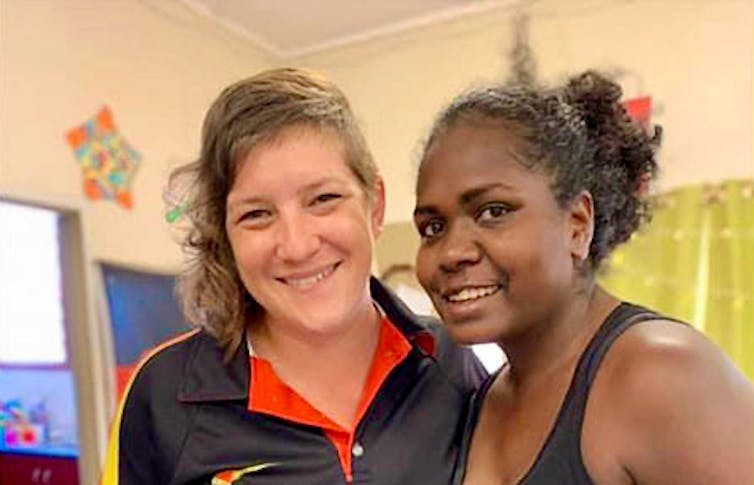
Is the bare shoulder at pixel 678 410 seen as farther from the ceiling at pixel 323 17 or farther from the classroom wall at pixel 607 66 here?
the ceiling at pixel 323 17

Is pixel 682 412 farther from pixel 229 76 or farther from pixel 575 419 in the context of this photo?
pixel 229 76

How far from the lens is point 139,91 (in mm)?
2830

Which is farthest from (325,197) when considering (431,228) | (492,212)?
(492,212)

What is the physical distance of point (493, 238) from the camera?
108cm

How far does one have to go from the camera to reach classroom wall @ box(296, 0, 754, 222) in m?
2.77

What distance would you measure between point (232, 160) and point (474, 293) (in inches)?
16.9

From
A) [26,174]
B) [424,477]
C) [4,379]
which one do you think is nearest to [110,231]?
[26,174]

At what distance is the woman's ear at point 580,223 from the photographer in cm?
112

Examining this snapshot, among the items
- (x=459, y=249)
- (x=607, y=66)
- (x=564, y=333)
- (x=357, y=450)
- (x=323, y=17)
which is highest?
(x=323, y=17)

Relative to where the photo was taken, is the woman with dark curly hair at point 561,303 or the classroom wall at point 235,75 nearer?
the woman with dark curly hair at point 561,303

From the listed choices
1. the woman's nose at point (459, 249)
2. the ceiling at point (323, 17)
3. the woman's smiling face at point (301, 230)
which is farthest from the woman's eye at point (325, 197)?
the ceiling at point (323, 17)

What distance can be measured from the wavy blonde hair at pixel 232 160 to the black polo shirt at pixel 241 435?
0.22 ft

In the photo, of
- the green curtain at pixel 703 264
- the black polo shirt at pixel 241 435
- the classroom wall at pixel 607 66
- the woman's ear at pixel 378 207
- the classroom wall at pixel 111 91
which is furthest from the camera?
the classroom wall at pixel 607 66

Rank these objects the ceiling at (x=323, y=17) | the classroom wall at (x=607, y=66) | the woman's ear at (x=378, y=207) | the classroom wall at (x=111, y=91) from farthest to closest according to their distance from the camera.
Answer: the ceiling at (x=323, y=17) < the classroom wall at (x=607, y=66) < the classroom wall at (x=111, y=91) < the woman's ear at (x=378, y=207)
